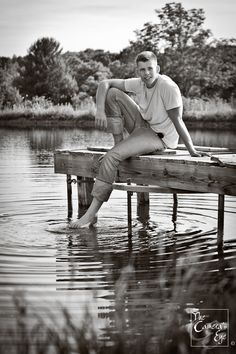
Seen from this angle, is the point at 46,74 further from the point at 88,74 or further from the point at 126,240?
the point at 126,240

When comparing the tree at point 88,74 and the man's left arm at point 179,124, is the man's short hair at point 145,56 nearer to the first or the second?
the man's left arm at point 179,124

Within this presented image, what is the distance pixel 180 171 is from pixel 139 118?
680mm

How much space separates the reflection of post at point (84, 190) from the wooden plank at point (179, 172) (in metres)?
0.59

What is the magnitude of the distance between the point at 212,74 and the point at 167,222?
74.7 ft

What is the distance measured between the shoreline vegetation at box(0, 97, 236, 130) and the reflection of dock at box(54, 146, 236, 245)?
Answer: 14.5 metres

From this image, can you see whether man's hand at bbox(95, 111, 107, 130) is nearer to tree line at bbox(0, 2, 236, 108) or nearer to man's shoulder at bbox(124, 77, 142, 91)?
man's shoulder at bbox(124, 77, 142, 91)

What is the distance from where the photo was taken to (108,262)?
5.08 meters

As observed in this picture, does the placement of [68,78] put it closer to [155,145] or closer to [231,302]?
[155,145]

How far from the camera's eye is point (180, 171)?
18.7 feet

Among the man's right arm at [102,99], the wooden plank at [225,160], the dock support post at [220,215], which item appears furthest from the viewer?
the man's right arm at [102,99]

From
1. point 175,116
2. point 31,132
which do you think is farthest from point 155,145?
point 31,132

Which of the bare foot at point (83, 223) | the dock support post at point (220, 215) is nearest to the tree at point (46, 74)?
the bare foot at point (83, 223)

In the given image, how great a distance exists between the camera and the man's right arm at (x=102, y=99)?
6.06m

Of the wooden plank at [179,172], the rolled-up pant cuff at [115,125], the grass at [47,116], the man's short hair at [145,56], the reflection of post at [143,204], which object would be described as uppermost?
the man's short hair at [145,56]
